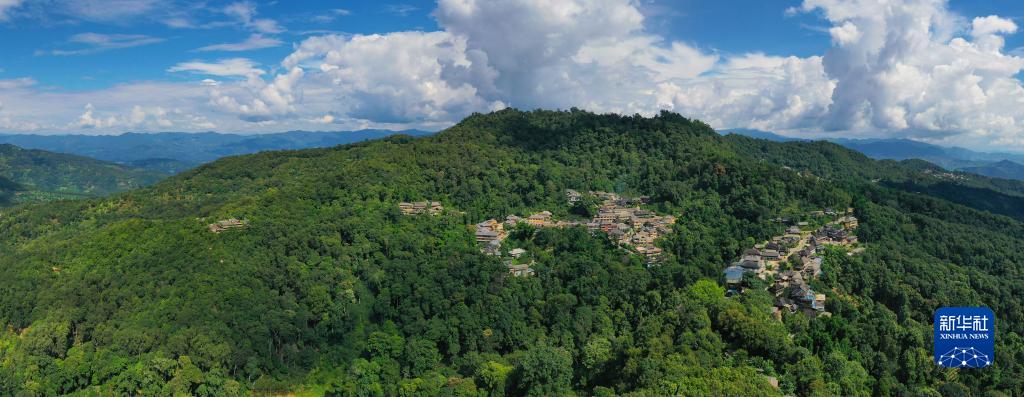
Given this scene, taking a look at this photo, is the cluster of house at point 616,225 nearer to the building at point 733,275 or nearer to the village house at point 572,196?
the village house at point 572,196

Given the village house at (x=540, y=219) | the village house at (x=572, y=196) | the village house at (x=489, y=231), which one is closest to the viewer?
the village house at (x=489, y=231)

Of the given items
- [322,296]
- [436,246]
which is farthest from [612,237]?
[322,296]

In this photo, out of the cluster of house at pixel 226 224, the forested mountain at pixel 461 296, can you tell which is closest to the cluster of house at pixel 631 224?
the forested mountain at pixel 461 296

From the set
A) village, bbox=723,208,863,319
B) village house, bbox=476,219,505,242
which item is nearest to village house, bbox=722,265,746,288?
village, bbox=723,208,863,319

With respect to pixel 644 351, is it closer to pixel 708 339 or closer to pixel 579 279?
pixel 708 339

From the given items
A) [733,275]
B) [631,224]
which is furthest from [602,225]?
[733,275]

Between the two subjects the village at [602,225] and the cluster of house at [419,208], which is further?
the cluster of house at [419,208]

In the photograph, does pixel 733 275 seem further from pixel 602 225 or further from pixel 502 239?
pixel 502 239
